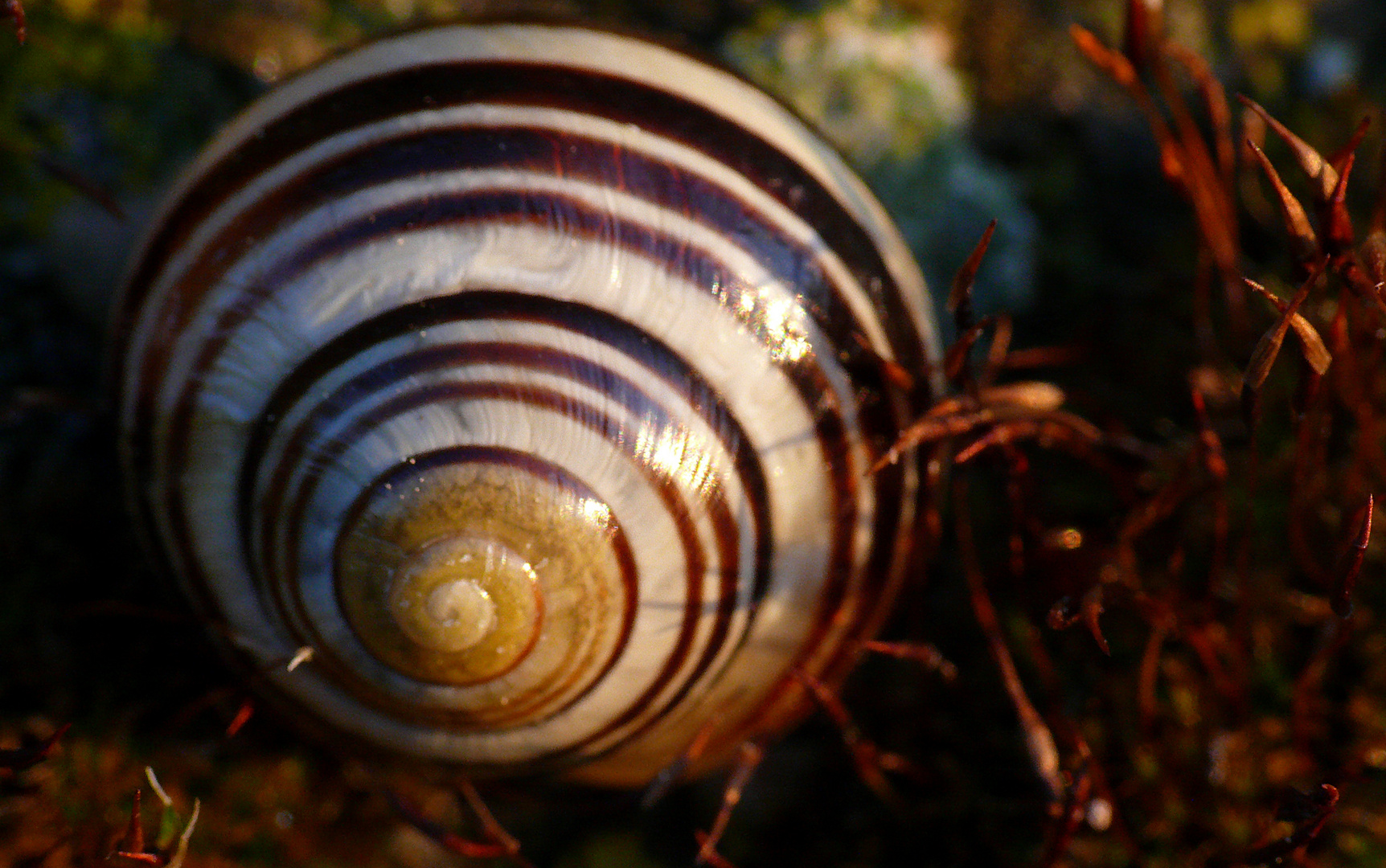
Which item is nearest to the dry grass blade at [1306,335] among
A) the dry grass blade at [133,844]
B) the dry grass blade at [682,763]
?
the dry grass blade at [682,763]

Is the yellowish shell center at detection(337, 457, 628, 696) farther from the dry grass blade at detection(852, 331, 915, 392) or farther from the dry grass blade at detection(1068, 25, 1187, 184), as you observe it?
the dry grass blade at detection(1068, 25, 1187, 184)

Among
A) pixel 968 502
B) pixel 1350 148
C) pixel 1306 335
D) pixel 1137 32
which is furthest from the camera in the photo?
pixel 968 502

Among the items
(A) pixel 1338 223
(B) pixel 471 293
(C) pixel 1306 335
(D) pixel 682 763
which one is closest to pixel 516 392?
(B) pixel 471 293

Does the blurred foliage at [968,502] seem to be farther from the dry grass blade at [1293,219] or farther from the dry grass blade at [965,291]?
the dry grass blade at [965,291]

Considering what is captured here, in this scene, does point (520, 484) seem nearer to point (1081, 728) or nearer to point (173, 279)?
point (173, 279)

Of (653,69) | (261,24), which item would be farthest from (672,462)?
(261,24)

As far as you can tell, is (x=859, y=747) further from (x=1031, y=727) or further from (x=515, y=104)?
(x=515, y=104)
